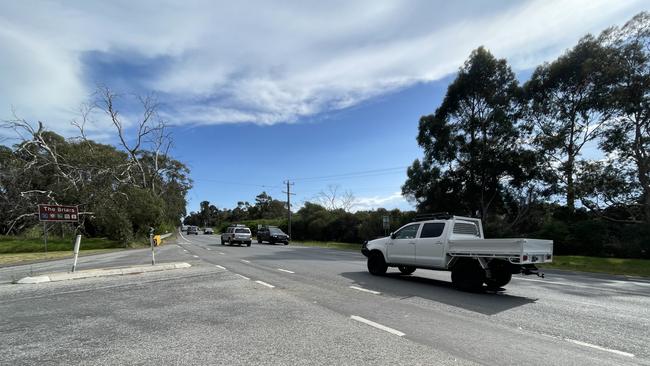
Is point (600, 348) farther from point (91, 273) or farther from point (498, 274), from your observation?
point (91, 273)

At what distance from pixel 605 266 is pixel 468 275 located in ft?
48.8

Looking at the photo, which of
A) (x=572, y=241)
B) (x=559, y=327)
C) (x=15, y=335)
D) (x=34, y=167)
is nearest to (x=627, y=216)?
(x=572, y=241)

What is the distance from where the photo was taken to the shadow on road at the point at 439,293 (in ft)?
28.7

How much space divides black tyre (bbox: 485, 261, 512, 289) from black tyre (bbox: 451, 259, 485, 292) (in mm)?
251

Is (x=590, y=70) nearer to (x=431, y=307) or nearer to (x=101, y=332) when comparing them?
(x=431, y=307)

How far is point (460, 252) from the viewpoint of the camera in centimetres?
1084

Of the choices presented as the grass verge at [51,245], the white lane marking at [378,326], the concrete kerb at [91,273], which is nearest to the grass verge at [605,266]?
the white lane marking at [378,326]

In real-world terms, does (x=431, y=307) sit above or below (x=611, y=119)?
below

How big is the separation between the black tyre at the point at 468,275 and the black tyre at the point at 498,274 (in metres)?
0.25

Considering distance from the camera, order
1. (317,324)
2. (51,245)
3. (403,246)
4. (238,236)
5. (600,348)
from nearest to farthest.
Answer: (600,348) → (317,324) → (403,246) → (238,236) → (51,245)

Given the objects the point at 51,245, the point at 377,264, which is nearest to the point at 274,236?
the point at 51,245

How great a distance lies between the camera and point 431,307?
8.38 metres

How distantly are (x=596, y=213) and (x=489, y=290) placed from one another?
78.3 feet

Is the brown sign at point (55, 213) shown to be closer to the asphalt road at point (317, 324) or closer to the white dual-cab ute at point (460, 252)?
the asphalt road at point (317, 324)
